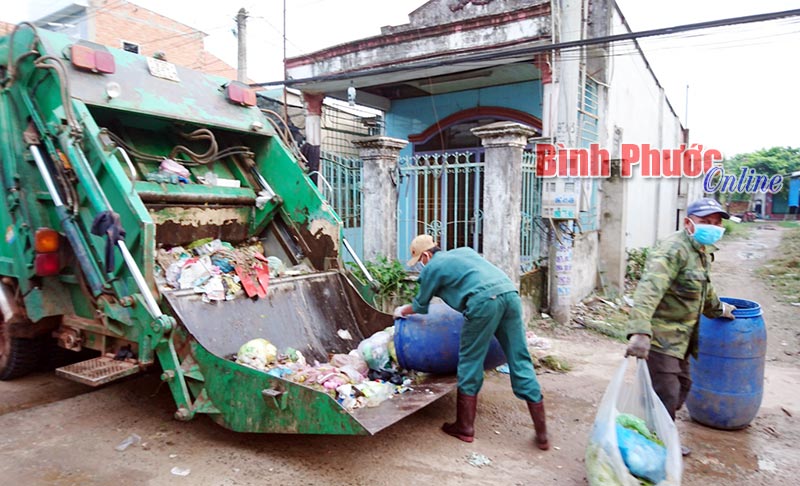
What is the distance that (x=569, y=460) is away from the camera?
285cm

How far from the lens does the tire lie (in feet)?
12.2

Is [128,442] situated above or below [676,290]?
below

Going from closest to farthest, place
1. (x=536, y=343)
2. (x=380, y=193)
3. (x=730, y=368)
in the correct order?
(x=730, y=368), (x=536, y=343), (x=380, y=193)

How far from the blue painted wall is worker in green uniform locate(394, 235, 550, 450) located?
5.80 metres

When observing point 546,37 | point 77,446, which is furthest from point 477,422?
point 546,37

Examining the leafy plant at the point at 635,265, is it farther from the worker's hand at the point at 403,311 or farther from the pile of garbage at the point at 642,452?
the pile of garbage at the point at 642,452

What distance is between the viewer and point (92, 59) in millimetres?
3309

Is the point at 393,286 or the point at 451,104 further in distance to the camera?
the point at 451,104

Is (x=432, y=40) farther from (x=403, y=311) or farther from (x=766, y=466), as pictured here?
(x=766, y=466)

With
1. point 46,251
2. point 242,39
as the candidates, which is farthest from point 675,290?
point 242,39

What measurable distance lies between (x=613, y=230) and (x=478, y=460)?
18.3 feet

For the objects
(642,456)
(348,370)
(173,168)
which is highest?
(173,168)

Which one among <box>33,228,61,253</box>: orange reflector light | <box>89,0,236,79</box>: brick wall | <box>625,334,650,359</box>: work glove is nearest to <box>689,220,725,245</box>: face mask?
<box>625,334,650,359</box>: work glove

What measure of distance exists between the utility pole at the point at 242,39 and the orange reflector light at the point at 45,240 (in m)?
9.52
